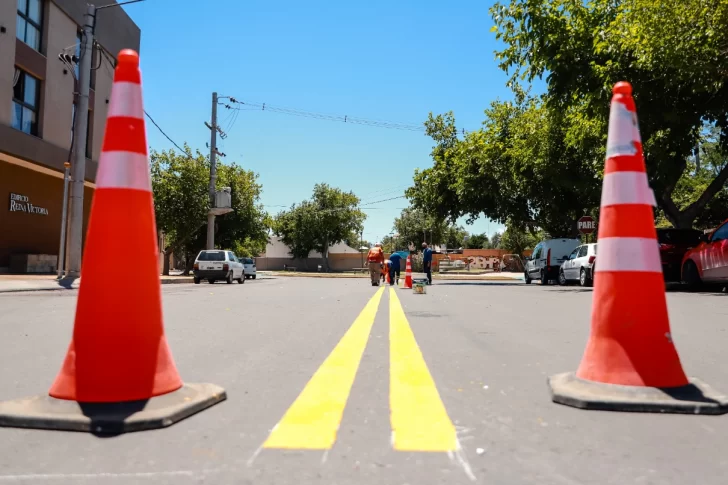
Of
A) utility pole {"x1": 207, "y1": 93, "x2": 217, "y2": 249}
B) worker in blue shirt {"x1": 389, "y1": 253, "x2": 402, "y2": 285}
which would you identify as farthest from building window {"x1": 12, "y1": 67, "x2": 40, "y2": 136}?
worker in blue shirt {"x1": 389, "y1": 253, "x2": 402, "y2": 285}

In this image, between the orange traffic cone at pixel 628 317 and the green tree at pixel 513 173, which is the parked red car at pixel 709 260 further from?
the orange traffic cone at pixel 628 317

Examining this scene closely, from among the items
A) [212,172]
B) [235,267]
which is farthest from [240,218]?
[235,267]

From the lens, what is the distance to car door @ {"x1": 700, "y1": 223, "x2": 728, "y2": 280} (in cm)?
1341

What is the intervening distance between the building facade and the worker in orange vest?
38.1 feet

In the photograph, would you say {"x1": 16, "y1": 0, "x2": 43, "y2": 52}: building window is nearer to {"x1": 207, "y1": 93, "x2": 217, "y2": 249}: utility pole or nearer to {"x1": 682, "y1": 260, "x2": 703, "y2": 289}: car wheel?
{"x1": 207, "y1": 93, "x2": 217, "y2": 249}: utility pole

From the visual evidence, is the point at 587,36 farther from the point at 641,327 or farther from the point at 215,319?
the point at 641,327

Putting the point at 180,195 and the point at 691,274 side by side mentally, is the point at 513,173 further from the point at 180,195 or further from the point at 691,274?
the point at 180,195

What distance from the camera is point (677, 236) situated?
1662 cm

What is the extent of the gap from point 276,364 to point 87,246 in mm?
1832

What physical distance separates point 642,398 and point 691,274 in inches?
543

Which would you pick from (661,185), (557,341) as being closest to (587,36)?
(661,185)

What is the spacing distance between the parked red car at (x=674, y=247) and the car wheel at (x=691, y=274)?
2.98ft

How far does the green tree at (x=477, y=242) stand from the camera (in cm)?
13838

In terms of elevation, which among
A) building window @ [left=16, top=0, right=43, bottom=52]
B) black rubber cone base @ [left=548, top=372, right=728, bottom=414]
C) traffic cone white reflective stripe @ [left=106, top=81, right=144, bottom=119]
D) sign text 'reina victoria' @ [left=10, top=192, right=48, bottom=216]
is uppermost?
building window @ [left=16, top=0, right=43, bottom=52]
